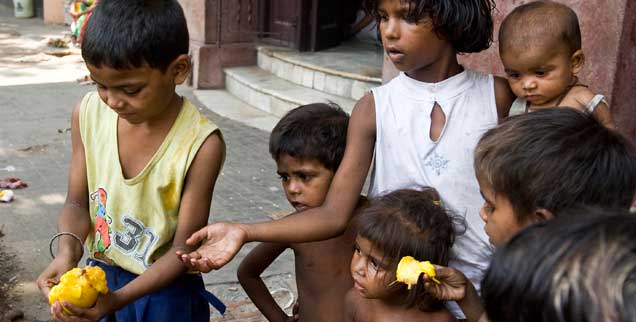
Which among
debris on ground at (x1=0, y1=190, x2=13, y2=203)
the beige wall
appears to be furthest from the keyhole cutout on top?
the beige wall

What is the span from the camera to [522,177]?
178cm

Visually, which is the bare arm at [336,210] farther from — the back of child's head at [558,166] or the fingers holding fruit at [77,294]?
the back of child's head at [558,166]

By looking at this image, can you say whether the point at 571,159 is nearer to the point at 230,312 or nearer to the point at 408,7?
the point at 408,7

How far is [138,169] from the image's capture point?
7.77 feet

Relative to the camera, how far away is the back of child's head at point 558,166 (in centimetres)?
176

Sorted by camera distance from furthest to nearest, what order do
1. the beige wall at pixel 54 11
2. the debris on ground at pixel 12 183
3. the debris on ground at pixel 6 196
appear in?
the beige wall at pixel 54 11
the debris on ground at pixel 12 183
the debris on ground at pixel 6 196

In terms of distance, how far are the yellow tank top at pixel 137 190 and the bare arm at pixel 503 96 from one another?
0.87 metres

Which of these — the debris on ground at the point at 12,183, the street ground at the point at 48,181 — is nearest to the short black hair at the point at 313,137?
the street ground at the point at 48,181

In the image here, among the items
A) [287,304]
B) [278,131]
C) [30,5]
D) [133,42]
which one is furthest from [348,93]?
[30,5]

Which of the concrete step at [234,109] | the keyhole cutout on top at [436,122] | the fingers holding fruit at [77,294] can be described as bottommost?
the concrete step at [234,109]

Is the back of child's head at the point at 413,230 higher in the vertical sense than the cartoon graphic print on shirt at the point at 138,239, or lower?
higher

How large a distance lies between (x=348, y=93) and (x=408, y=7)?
535 cm

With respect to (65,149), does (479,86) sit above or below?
above

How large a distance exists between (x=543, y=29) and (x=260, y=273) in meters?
1.33
